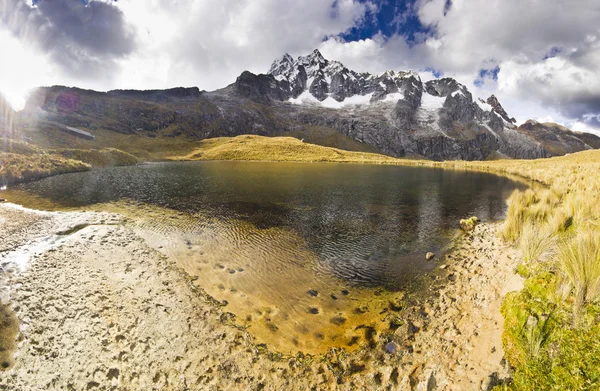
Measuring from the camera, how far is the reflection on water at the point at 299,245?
349 inches

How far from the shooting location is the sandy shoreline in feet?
19.8

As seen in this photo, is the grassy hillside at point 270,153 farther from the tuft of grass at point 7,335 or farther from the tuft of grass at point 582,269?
the tuft of grass at point 582,269

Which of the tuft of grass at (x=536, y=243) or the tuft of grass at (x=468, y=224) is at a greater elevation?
the tuft of grass at (x=536, y=243)

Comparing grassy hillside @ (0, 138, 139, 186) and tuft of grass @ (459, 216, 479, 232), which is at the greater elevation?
grassy hillside @ (0, 138, 139, 186)

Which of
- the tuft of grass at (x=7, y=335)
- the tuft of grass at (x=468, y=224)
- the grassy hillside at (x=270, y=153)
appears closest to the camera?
the tuft of grass at (x=7, y=335)

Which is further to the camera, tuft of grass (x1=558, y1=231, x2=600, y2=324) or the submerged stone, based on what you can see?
the submerged stone

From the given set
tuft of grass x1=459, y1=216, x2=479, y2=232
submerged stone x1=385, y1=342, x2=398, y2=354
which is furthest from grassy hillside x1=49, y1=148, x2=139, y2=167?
submerged stone x1=385, y1=342, x2=398, y2=354

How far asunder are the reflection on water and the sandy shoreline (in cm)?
90

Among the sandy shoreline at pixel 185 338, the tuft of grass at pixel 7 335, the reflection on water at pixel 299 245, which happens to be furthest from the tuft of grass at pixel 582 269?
the tuft of grass at pixel 7 335

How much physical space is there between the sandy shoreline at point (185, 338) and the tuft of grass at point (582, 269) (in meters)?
1.75

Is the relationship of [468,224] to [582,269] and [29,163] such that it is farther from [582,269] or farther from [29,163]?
[29,163]

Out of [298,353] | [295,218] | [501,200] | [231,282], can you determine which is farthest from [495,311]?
[501,200]

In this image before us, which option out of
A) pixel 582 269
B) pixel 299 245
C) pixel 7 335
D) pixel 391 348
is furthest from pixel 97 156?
pixel 582 269

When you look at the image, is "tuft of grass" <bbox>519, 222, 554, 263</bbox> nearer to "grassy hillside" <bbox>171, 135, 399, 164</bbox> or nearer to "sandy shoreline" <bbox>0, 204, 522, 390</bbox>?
"sandy shoreline" <bbox>0, 204, 522, 390</bbox>
